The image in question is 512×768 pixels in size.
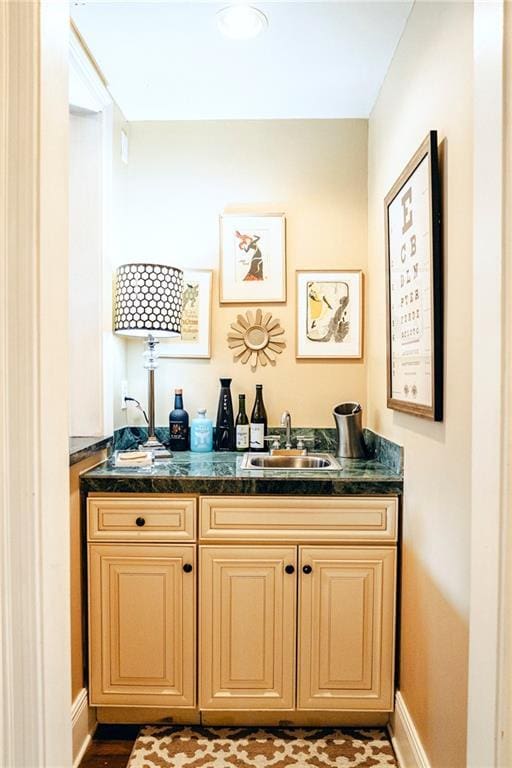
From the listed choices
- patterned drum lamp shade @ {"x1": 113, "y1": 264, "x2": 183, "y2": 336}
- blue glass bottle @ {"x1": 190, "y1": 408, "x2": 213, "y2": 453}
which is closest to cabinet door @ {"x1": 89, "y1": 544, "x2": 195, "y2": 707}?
blue glass bottle @ {"x1": 190, "y1": 408, "x2": 213, "y2": 453}

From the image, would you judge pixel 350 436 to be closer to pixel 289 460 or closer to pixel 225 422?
pixel 289 460

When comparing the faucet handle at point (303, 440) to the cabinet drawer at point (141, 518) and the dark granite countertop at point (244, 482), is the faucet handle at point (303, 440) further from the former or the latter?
the cabinet drawer at point (141, 518)

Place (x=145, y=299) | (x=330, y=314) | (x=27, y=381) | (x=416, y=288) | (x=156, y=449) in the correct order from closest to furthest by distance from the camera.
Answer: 1. (x=27, y=381)
2. (x=416, y=288)
3. (x=145, y=299)
4. (x=156, y=449)
5. (x=330, y=314)

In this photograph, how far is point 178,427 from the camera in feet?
7.62

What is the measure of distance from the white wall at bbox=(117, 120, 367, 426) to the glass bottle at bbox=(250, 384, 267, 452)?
0.06m

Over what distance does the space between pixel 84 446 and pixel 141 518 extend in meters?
0.34

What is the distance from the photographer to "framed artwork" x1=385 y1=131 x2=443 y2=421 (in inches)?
53.7

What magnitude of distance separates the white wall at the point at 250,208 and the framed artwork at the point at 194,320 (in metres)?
0.04

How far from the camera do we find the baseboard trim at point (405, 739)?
150 centimetres

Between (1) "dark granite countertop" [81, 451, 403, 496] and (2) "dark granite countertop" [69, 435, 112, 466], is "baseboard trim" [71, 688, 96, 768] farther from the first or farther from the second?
(2) "dark granite countertop" [69, 435, 112, 466]

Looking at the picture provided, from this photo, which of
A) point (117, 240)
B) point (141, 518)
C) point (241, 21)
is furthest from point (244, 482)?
point (241, 21)

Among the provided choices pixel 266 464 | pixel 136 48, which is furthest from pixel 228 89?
pixel 266 464

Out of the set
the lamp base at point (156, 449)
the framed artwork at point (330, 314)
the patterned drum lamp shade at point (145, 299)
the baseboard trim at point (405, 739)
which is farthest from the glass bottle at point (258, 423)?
the baseboard trim at point (405, 739)

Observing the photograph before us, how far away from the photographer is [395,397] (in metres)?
1.77
